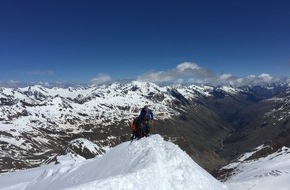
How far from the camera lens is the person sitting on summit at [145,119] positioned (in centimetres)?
4559

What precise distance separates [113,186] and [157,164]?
583cm

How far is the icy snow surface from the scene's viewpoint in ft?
98.1

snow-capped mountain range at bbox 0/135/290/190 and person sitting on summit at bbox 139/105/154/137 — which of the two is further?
person sitting on summit at bbox 139/105/154/137

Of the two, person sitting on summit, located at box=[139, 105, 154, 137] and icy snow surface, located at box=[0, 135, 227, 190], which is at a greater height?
person sitting on summit, located at box=[139, 105, 154, 137]

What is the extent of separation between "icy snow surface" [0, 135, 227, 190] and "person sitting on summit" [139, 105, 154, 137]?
3.74m

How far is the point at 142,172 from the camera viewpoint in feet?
103

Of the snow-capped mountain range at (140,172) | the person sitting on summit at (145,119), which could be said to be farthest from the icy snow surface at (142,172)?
the person sitting on summit at (145,119)

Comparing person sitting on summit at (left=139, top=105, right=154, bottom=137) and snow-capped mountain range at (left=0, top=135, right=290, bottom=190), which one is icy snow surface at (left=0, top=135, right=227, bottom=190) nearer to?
snow-capped mountain range at (left=0, top=135, right=290, bottom=190)

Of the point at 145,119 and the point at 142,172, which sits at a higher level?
the point at 145,119

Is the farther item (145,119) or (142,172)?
(145,119)

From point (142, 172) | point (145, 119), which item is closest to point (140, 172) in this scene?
point (142, 172)

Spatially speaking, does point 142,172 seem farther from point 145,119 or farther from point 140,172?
point 145,119

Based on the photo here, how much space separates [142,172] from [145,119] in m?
14.9

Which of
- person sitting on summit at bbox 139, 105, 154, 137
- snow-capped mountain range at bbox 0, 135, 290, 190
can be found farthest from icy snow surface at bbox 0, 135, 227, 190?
person sitting on summit at bbox 139, 105, 154, 137
